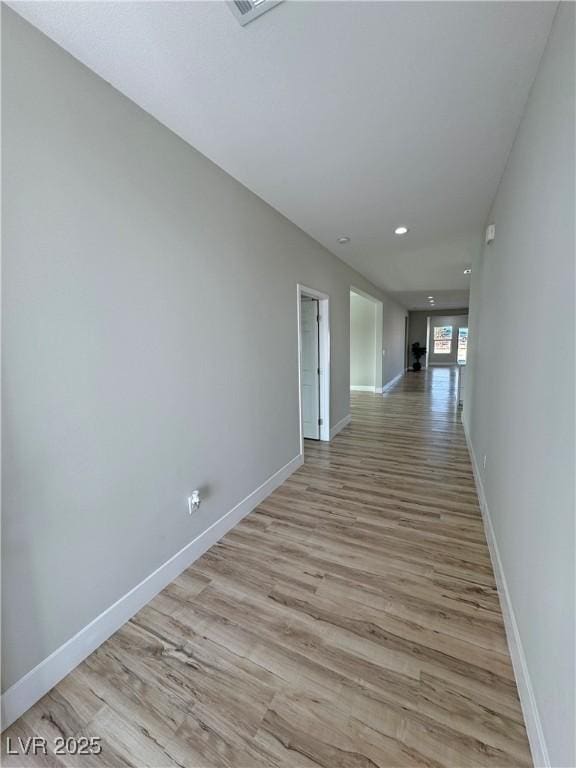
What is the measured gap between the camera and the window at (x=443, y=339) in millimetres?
15305

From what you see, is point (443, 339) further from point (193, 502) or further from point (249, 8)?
point (249, 8)

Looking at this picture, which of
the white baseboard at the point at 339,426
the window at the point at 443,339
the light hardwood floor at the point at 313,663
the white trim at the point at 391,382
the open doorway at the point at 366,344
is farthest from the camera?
the window at the point at 443,339

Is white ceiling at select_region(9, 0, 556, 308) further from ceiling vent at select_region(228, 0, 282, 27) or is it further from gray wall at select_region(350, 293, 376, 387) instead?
gray wall at select_region(350, 293, 376, 387)

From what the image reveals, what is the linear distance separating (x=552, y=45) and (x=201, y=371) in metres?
2.29

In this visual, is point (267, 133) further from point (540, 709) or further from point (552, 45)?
point (540, 709)

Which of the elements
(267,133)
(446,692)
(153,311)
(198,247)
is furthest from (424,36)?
(446,692)

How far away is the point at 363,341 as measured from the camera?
858 centimetres

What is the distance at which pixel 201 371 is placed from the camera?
7.18 feet

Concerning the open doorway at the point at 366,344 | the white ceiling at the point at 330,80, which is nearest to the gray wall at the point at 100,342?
the white ceiling at the point at 330,80

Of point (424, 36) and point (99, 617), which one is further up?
point (424, 36)

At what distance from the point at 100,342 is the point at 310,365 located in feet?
10.7

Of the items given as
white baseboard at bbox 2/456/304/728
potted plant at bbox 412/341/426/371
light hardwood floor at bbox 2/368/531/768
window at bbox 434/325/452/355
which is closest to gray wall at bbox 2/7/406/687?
white baseboard at bbox 2/456/304/728

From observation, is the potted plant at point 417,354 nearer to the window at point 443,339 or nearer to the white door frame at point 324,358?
the window at point 443,339

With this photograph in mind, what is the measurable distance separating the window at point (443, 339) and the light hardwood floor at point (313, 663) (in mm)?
14453
